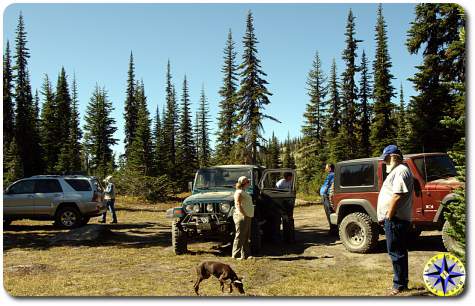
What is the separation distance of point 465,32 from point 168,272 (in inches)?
251

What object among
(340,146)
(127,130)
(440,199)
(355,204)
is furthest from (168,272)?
(127,130)

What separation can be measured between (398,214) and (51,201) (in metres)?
12.8

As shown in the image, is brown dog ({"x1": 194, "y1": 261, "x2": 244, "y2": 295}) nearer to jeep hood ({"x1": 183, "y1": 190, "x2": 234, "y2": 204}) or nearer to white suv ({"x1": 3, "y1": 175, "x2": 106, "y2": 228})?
jeep hood ({"x1": 183, "y1": 190, "x2": 234, "y2": 204})

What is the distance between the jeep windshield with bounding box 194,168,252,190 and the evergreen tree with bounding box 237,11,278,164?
19427mm

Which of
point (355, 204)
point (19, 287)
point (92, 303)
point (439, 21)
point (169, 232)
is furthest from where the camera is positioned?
point (169, 232)

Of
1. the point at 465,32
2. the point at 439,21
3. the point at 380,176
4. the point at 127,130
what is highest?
the point at 127,130

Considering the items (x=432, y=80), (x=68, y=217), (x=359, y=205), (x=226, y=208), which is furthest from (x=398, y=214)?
(x=68, y=217)

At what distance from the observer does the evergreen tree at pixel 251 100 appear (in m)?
30.4

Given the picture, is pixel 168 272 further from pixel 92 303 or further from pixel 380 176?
pixel 380 176

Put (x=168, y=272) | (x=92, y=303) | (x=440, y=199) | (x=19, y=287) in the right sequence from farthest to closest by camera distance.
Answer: (x=440, y=199) → (x=168, y=272) → (x=19, y=287) → (x=92, y=303)

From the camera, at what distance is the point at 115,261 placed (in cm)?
893

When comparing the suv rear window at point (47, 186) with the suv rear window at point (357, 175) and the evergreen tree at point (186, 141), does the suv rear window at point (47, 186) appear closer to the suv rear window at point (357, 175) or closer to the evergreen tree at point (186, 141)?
the suv rear window at point (357, 175)

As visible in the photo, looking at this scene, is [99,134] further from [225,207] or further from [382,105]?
[225,207]

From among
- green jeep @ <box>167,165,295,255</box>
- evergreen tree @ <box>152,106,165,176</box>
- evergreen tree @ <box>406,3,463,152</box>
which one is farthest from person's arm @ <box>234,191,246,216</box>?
evergreen tree @ <box>152,106,165,176</box>
